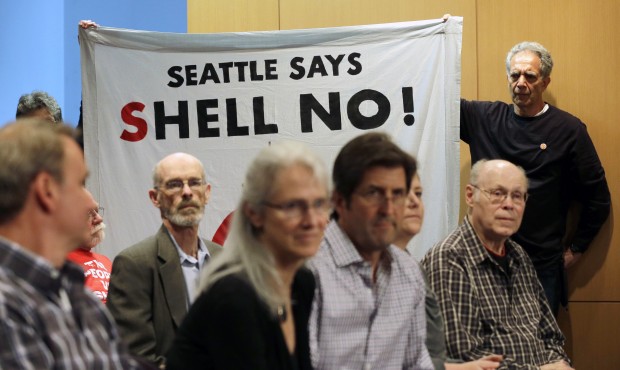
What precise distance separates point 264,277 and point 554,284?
2.78 metres

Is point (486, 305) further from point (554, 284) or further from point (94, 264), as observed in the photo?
point (94, 264)

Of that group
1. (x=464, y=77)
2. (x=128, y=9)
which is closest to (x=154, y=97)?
(x=128, y=9)

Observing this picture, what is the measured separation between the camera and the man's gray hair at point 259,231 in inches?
80.2

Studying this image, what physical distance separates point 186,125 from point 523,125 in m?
1.73

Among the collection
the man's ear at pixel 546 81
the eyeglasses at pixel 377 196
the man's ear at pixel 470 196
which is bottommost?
the man's ear at pixel 470 196

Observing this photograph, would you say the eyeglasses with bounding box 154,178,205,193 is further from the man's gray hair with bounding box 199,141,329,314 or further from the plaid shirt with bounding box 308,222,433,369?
the man's gray hair with bounding box 199,141,329,314

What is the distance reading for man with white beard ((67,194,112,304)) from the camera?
3.57 meters

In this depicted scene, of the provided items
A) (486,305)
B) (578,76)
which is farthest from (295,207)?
(578,76)

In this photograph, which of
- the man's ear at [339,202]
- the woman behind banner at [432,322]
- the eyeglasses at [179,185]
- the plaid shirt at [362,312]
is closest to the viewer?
the plaid shirt at [362,312]

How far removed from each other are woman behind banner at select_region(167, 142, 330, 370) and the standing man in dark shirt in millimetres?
2529

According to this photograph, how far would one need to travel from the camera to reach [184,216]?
10.9ft

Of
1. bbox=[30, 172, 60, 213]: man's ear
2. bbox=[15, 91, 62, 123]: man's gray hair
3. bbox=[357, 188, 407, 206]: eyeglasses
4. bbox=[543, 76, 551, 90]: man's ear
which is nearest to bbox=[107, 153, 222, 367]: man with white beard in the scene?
bbox=[357, 188, 407, 206]: eyeglasses

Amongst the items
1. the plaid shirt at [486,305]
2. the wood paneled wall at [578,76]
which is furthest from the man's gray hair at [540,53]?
the plaid shirt at [486,305]

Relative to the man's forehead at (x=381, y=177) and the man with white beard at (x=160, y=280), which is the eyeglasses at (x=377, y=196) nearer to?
the man's forehead at (x=381, y=177)
